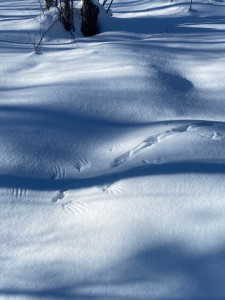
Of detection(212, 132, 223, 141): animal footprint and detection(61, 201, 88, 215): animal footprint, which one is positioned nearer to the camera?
detection(61, 201, 88, 215): animal footprint

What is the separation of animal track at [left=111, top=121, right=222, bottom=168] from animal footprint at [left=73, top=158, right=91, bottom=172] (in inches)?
5.0

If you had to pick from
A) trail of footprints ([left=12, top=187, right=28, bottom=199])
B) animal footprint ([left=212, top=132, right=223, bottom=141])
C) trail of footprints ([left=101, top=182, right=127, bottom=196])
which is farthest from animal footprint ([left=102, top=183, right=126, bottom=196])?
animal footprint ([left=212, top=132, right=223, bottom=141])

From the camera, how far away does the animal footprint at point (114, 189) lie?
1.53 m

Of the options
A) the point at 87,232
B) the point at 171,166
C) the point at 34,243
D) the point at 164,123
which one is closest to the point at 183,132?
the point at 164,123

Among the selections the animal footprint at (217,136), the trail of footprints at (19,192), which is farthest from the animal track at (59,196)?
the animal footprint at (217,136)

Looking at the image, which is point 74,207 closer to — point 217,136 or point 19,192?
point 19,192

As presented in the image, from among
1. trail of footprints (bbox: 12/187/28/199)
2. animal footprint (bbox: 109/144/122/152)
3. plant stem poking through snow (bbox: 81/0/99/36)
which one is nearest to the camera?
trail of footprints (bbox: 12/187/28/199)

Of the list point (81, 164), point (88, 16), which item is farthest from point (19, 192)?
point (88, 16)

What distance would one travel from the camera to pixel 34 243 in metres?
1.37

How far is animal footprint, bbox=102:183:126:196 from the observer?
5.03ft

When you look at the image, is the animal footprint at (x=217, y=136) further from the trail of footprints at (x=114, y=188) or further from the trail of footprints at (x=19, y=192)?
the trail of footprints at (x=19, y=192)

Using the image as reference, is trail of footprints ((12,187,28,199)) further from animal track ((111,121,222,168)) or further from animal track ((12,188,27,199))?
animal track ((111,121,222,168))

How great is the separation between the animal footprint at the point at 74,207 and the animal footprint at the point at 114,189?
0.11 metres

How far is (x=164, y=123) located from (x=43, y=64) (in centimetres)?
144
